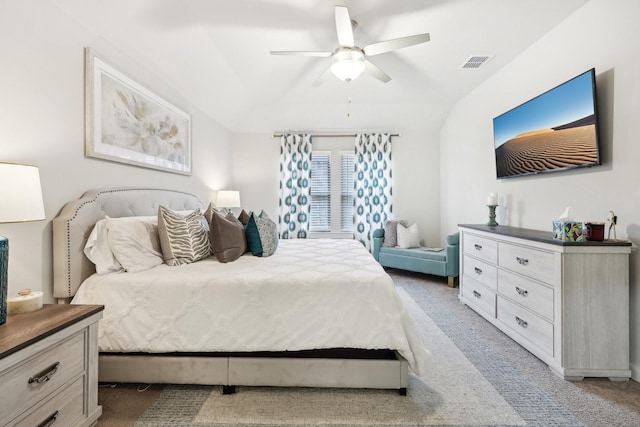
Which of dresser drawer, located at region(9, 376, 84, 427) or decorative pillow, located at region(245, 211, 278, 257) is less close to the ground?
decorative pillow, located at region(245, 211, 278, 257)

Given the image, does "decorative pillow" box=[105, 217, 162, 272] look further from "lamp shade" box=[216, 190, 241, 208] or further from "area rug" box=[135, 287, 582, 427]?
"lamp shade" box=[216, 190, 241, 208]

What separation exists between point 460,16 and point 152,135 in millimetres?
2979

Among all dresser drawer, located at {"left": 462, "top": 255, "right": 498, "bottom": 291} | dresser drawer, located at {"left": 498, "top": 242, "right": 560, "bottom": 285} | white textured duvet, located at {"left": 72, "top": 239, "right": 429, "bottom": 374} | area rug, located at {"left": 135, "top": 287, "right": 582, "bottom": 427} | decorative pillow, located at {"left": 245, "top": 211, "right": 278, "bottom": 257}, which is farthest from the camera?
dresser drawer, located at {"left": 462, "top": 255, "right": 498, "bottom": 291}

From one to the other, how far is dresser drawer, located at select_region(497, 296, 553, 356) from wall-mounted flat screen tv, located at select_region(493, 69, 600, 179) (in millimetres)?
1198

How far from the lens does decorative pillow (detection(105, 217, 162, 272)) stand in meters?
1.93

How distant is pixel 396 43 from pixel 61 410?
3.06 m

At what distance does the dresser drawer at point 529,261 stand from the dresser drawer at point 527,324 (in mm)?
303

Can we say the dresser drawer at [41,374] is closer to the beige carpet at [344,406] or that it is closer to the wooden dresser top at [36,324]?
the wooden dresser top at [36,324]

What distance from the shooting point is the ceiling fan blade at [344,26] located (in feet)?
6.71

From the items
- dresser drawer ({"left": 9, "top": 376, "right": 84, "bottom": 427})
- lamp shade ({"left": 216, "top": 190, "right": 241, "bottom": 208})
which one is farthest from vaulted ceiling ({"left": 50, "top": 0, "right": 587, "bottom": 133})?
dresser drawer ({"left": 9, "top": 376, "right": 84, "bottom": 427})

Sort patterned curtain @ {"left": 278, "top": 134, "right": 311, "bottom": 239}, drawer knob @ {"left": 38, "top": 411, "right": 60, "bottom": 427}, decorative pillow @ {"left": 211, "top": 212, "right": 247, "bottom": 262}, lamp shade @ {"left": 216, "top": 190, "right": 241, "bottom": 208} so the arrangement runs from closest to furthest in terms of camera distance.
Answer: drawer knob @ {"left": 38, "top": 411, "right": 60, "bottom": 427}, decorative pillow @ {"left": 211, "top": 212, "right": 247, "bottom": 262}, lamp shade @ {"left": 216, "top": 190, "right": 241, "bottom": 208}, patterned curtain @ {"left": 278, "top": 134, "right": 311, "bottom": 239}

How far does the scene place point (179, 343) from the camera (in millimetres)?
1726

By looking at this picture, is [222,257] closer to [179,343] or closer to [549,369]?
[179,343]

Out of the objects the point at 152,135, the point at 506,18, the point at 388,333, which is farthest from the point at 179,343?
the point at 506,18
